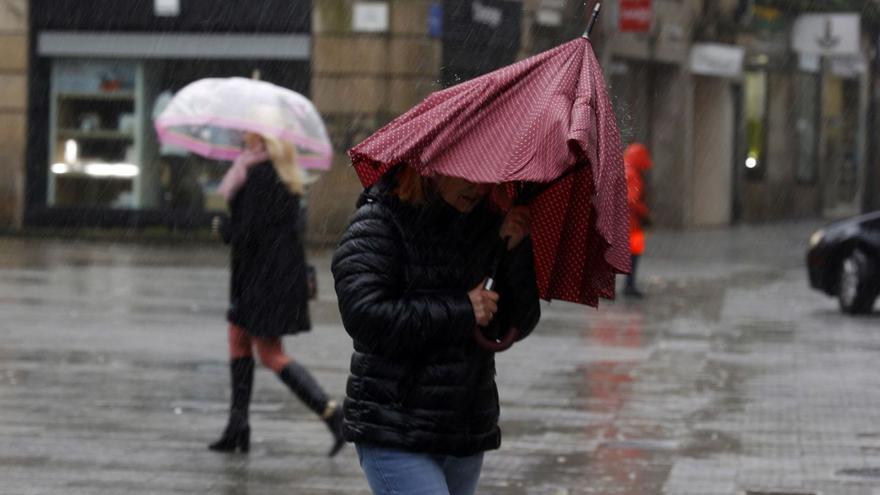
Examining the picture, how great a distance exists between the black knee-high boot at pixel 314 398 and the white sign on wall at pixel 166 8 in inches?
825

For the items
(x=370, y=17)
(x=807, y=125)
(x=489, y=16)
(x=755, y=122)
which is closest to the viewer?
(x=370, y=17)

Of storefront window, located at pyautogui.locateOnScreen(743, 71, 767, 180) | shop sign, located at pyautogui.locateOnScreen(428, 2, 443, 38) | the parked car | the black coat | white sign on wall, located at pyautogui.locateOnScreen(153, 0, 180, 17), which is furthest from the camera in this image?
storefront window, located at pyautogui.locateOnScreen(743, 71, 767, 180)

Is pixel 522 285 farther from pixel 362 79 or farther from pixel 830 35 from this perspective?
pixel 830 35

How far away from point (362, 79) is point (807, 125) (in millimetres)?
21958

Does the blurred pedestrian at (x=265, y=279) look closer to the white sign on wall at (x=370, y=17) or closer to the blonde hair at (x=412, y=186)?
the blonde hair at (x=412, y=186)

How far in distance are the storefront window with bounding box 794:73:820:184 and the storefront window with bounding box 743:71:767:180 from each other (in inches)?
104

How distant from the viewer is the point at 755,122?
4303 centimetres

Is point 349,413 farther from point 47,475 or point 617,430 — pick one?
point 617,430

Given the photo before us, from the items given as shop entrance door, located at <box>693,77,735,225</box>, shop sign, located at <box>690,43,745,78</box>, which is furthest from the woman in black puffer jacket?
shop entrance door, located at <box>693,77,735,225</box>

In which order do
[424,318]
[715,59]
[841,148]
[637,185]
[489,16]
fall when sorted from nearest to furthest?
1. [424,318]
2. [637,185]
3. [489,16]
4. [715,59]
5. [841,148]

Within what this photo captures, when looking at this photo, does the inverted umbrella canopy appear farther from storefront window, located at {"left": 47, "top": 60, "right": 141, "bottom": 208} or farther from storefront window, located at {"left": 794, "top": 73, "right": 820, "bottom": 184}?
storefront window, located at {"left": 794, "top": 73, "right": 820, "bottom": 184}

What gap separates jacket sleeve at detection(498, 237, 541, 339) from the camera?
4.69m

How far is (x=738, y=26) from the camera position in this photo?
37.9 meters

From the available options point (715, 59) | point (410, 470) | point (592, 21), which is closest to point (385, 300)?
point (410, 470)
